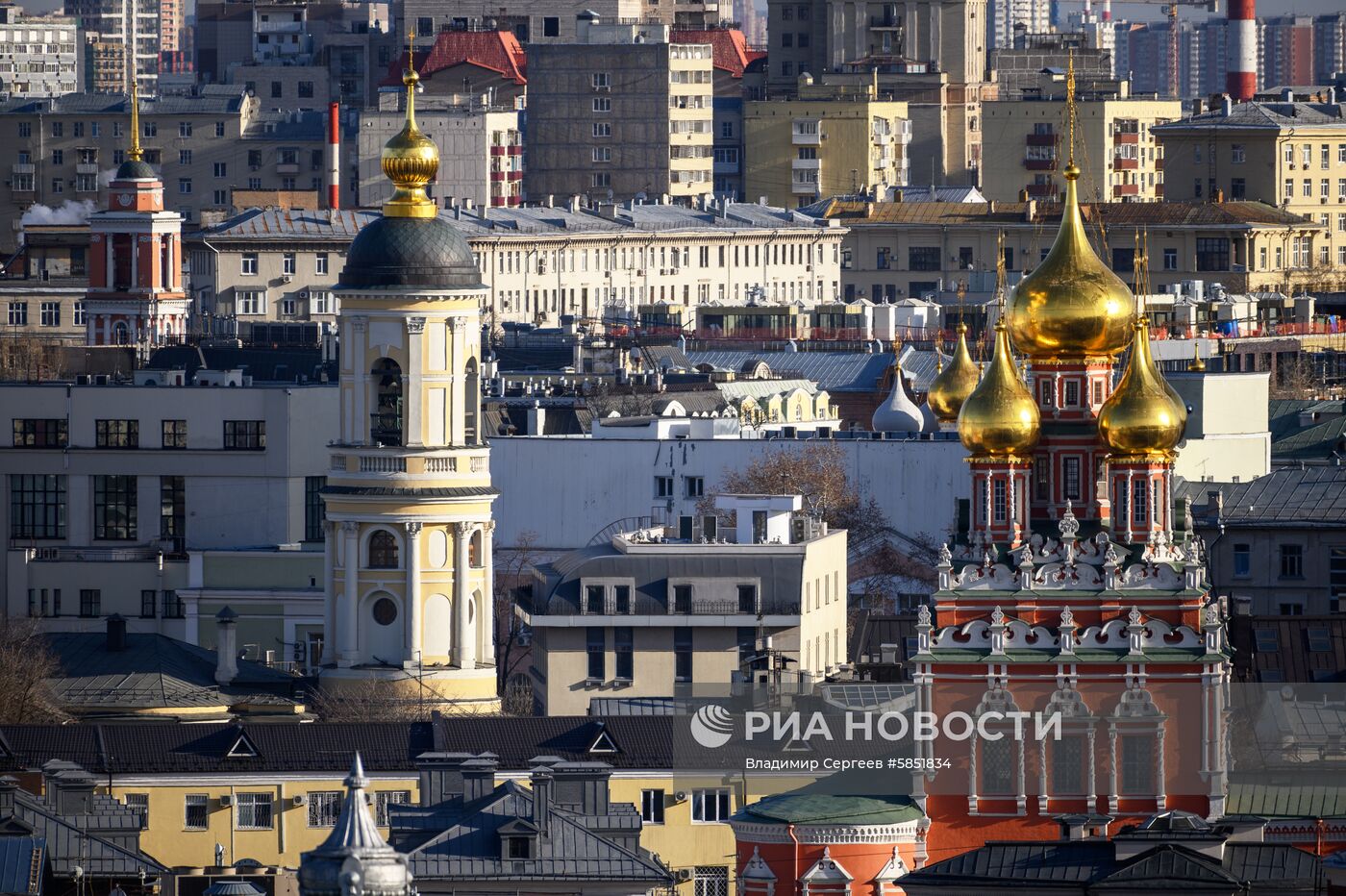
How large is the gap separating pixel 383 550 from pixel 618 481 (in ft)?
97.7

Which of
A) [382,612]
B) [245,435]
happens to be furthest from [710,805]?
[245,435]

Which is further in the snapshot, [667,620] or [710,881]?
[667,620]

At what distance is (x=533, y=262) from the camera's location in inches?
7338

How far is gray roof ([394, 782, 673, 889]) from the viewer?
5931 cm

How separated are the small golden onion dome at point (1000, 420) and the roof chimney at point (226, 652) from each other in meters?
14.3

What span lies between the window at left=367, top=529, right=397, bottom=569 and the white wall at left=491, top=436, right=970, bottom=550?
91.9 ft

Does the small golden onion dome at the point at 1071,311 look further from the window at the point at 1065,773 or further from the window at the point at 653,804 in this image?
the window at the point at 653,804

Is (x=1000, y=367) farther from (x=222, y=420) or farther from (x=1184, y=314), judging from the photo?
(x=1184, y=314)

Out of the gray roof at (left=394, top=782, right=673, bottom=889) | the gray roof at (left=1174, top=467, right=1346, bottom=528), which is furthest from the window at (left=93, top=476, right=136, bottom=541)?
the gray roof at (left=394, top=782, right=673, bottom=889)

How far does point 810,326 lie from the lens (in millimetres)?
158750

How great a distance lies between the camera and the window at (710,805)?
2662 inches

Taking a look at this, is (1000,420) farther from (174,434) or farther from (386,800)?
(174,434)

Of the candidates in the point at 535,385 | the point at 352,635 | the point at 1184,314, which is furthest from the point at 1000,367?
the point at 1184,314

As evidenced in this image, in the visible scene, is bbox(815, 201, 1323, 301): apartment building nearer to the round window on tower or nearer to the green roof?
the round window on tower
